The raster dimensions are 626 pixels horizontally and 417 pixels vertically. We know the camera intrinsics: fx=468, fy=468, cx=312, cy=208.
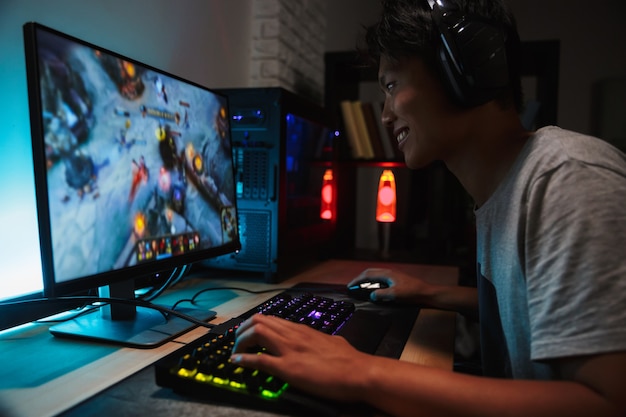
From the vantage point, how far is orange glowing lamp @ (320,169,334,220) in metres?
1.57

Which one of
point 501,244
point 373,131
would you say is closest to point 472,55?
point 501,244

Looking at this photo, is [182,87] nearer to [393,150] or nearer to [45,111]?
[45,111]

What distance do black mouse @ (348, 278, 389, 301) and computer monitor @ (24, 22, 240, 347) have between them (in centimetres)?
30

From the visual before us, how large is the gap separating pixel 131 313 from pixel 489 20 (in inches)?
28.3

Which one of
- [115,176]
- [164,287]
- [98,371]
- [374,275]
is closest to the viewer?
[98,371]

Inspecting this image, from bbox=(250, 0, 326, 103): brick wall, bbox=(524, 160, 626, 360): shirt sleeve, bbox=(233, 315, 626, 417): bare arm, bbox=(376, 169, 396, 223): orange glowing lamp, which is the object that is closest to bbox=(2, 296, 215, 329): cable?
bbox=(233, 315, 626, 417): bare arm

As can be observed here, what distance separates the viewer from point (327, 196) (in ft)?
5.24

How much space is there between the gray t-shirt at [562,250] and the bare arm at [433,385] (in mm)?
29

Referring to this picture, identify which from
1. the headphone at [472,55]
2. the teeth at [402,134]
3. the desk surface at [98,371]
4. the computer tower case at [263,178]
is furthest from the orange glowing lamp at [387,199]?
the headphone at [472,55]

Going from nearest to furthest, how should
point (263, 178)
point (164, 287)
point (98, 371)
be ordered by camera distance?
point (98, 371)
point (164, 287)
point (263, 178)

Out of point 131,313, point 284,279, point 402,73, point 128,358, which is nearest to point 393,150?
point 284,279

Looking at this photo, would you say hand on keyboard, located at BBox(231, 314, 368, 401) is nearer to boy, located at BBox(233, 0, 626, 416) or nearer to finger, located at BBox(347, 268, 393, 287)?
boy, located at BBox(233, 0, 626, 416)

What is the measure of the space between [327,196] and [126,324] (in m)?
0.94

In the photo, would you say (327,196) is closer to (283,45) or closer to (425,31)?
(283,45)
